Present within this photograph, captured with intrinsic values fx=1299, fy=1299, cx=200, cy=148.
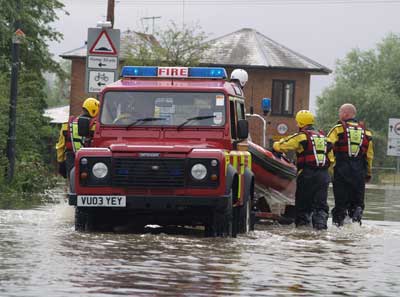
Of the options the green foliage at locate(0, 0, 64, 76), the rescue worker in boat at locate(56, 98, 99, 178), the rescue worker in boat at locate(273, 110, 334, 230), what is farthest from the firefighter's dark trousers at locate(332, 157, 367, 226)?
the green foliage at locate(0, 0, 64, 76)

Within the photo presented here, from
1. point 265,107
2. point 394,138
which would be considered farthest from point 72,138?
point 394,138

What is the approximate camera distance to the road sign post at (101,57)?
22047mm

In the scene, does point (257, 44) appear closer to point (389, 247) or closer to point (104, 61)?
point (104, 61)

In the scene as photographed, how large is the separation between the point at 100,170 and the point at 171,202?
0.88 m

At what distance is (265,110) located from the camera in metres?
19.0

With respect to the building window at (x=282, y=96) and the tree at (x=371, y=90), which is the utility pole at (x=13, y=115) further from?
the tree at (x=371, y=90)

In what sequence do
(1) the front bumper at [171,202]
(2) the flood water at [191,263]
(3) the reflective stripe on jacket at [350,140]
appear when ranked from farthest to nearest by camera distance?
(3) the reflective stripe on jacket at [350,140], (1) the front bumper at [171,202], (2) the flood water at [191,263]

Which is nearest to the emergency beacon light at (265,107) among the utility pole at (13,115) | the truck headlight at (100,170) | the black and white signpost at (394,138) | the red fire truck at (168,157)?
the red fire truck at (168,157)

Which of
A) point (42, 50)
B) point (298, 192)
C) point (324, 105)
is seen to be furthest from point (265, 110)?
point (324, 105)

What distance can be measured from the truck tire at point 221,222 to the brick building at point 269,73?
52512mm

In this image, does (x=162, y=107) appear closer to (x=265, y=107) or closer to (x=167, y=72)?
(x=167, y=72)

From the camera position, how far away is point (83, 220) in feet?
50.3

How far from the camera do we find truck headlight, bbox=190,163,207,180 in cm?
1460

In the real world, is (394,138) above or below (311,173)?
below
